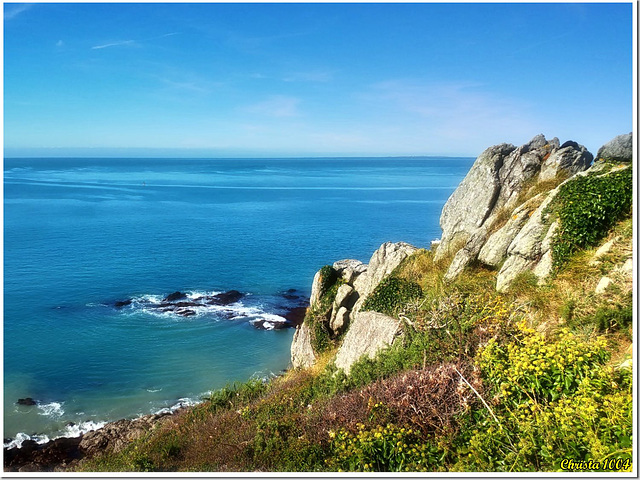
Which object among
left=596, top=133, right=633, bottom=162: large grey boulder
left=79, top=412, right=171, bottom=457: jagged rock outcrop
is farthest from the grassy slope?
left=79, top=412, right=171, bottom=457: jagged rock outcrop

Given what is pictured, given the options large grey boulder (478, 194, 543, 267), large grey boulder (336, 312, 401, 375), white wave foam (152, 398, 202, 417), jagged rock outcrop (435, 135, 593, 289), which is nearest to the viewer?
large grey boulder (336, 312, 401, 375)

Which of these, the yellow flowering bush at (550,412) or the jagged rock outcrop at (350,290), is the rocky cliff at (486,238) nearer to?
the jagged rock outcrop at (350,290)

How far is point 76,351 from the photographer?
94.8 ft

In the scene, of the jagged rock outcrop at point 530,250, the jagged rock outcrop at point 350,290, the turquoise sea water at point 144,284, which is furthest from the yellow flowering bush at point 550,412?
the turquoise sea water at point 144,284

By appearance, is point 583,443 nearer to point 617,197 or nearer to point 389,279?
point 617,197

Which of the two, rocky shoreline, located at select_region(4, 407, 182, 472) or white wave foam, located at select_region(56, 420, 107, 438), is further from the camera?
white wave foam, located at select_region(56, 420, 107, 438)

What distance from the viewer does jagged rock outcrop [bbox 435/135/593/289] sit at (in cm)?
1399

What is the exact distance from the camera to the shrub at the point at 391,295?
51.4 feet

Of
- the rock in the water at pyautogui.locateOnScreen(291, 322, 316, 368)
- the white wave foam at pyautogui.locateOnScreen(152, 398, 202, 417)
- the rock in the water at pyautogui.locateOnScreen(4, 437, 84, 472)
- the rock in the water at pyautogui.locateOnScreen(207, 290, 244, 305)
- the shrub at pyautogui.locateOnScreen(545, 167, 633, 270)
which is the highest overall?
the shrub at pyautogui.locateOnScreen(545, 167, 633, 270)

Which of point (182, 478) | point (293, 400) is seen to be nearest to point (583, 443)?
point (182, 478)

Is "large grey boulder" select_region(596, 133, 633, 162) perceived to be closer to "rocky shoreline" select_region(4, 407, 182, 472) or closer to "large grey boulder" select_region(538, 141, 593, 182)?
"large grey boulder" select_region(538, 141, 593, 182)

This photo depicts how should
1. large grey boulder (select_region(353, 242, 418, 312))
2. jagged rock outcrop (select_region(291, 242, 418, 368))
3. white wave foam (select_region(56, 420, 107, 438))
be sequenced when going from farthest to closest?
white wave foam (select_region(56, 420, 107, 438)), jagged rock outcrop (select_region(291, 242, 418, 368)), large grey boulder (select_region(353, 242, 418, 312))

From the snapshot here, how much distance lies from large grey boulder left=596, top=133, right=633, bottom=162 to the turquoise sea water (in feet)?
68.2

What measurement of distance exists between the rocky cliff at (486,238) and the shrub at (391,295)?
2.98 ft
